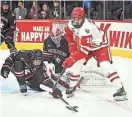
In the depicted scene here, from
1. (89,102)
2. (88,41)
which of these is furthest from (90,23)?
(89,102)

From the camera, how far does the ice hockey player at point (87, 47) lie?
3.50 meters

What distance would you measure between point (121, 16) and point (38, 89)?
3123mm

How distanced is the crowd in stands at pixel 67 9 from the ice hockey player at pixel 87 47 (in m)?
2.98

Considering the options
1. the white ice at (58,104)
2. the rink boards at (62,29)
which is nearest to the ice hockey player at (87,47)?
the white ice at (58,104)

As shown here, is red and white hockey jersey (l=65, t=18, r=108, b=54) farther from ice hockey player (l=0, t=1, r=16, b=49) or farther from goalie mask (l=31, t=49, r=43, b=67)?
ice hockey player (l=0, t=1, r=16, b=49)

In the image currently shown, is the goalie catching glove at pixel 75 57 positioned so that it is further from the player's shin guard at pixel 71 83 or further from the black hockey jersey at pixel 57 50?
the black hockey jersey at pixel 57 50

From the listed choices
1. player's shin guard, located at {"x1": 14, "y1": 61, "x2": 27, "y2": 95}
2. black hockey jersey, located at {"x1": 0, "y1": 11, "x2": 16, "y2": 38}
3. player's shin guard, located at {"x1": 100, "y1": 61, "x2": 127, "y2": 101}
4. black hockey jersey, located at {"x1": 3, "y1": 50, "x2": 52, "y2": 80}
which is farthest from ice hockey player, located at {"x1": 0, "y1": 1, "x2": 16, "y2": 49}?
player's shin guard, located at {"x1": 100, "y1": 61, "x2": 127, "y2": 101}

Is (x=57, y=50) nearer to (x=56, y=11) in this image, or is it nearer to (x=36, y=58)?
(x=36, y=58)

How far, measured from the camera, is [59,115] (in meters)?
3.03

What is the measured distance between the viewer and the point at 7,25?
613 centimetres

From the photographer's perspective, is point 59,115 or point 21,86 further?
point 21,86

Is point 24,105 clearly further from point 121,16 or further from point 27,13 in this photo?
point 27,13

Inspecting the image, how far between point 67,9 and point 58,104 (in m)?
4.33

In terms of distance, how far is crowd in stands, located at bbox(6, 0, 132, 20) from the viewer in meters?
6.73
